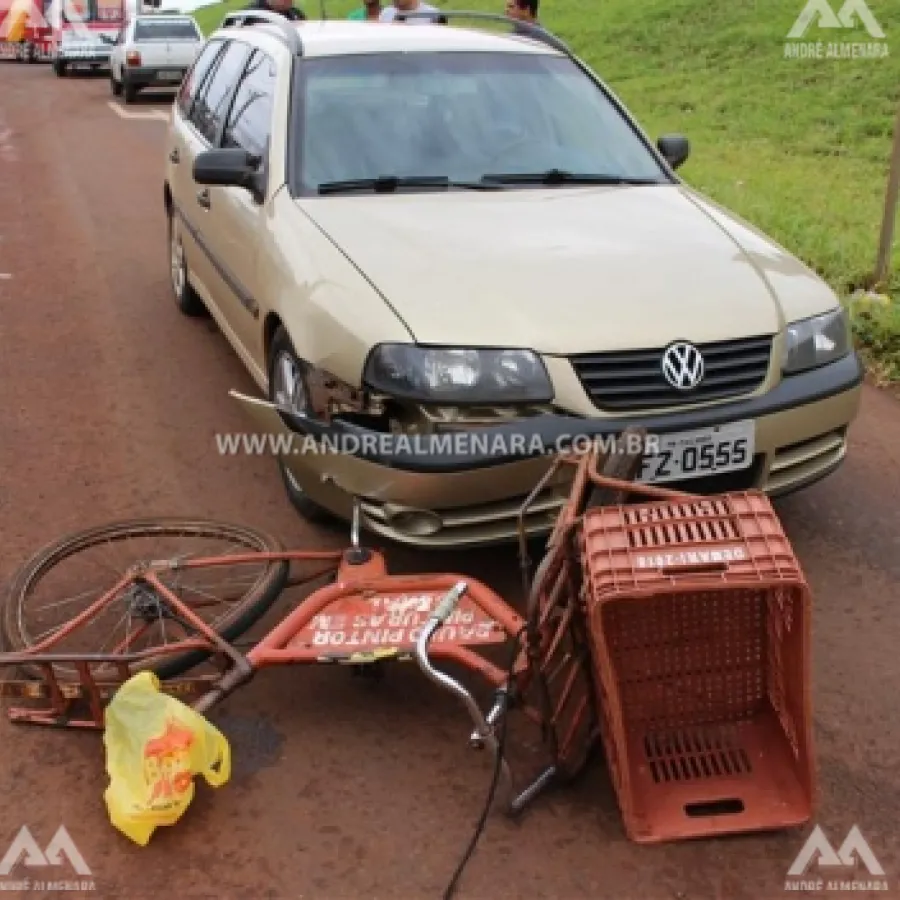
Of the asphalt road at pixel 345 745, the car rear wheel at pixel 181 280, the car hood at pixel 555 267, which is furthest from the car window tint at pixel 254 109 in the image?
the car rear wheel at pixel 181 280

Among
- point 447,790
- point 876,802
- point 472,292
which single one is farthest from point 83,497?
point 876,802

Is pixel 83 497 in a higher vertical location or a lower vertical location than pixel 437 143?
lower

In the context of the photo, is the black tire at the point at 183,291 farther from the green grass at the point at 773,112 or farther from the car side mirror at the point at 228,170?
the green grass at the point at 773,112

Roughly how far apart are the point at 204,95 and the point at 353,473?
3.27m

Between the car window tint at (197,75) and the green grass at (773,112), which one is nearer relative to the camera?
the car window tint at (197,75)

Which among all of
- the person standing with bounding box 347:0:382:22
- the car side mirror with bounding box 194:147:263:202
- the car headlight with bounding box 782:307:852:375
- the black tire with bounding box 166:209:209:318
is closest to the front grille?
the car headlight with bounding box 782:307:852:375

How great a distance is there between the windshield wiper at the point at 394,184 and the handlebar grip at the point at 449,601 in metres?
1.77

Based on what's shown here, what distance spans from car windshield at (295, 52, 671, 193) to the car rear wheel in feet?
6.77

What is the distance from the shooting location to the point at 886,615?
12.0ft

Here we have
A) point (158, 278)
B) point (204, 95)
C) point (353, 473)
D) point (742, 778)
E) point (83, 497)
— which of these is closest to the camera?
point (742, 778)

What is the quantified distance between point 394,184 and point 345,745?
7.17ft

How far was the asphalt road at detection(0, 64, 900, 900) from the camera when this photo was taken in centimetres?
262

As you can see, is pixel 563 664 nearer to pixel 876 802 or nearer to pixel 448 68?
pixel 876 802

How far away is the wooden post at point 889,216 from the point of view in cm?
652
